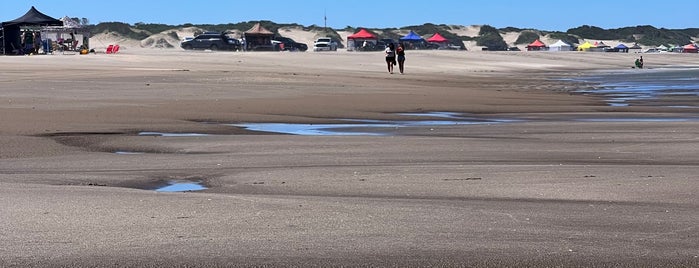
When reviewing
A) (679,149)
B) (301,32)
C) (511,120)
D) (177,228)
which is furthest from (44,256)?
(301,32)

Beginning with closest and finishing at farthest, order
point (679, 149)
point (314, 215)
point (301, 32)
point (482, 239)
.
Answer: point (482, 239) < point (314, 215) < point (679, 149) < point (301, 32)

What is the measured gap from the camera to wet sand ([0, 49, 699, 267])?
5.67 metres

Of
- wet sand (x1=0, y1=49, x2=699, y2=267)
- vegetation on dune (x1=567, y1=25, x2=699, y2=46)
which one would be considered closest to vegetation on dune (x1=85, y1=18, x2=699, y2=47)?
vegetation on dune (x1=567, y1=25, x2=699, y2=46)

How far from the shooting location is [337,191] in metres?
8.18

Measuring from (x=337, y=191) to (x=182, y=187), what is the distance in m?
1.22

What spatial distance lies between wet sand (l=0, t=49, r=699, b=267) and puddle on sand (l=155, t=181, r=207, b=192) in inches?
5.0

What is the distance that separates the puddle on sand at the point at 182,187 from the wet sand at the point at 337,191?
0.41 ft

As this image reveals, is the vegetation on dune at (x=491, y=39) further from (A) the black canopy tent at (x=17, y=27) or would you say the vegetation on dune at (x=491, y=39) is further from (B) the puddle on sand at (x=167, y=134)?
(B) the puddle on sand at (x=167, y=134)

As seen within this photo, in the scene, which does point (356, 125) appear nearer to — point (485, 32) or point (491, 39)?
point (491, 39)

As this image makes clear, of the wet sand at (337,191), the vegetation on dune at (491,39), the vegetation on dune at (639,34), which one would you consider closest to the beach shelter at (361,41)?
the vegetation on dune at (491,39)

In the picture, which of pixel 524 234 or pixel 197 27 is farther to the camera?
pixel 197 27

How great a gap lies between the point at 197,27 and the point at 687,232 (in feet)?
386

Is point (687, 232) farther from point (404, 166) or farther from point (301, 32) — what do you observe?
point (301, 32)

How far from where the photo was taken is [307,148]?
11.6 m
